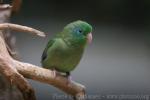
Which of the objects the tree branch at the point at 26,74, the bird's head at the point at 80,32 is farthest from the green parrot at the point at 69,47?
the tree branch at the point at 26,74

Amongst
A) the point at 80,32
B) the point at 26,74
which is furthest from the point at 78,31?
the point at 26,74

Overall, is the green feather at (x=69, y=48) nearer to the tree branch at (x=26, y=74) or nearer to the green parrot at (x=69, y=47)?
the green parrot at (x=69, y=47)

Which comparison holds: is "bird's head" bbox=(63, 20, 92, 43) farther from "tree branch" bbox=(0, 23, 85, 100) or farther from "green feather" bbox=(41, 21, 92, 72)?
"tree branch" bbox=(0, 23, 85, 100)

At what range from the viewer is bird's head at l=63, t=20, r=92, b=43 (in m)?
2.26

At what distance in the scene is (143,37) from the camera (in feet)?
10.7

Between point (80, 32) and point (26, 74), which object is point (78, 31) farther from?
point (26, 74)

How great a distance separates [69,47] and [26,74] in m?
0.34

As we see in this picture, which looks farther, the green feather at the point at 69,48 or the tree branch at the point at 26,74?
the green feather at the point at 69,48

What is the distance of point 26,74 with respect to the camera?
209 cm

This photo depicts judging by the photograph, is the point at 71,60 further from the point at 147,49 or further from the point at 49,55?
the point at 147,49

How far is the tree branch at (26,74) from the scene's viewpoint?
77.9 inches

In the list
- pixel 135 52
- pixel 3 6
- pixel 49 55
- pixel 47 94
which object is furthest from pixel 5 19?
pixel 135 52

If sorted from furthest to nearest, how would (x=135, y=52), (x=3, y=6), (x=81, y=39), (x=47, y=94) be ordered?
(x=135, y=52)
(x=47, y=94)
(x=3, y=6)
(x=81, y=39)

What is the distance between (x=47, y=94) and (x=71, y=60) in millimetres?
830
